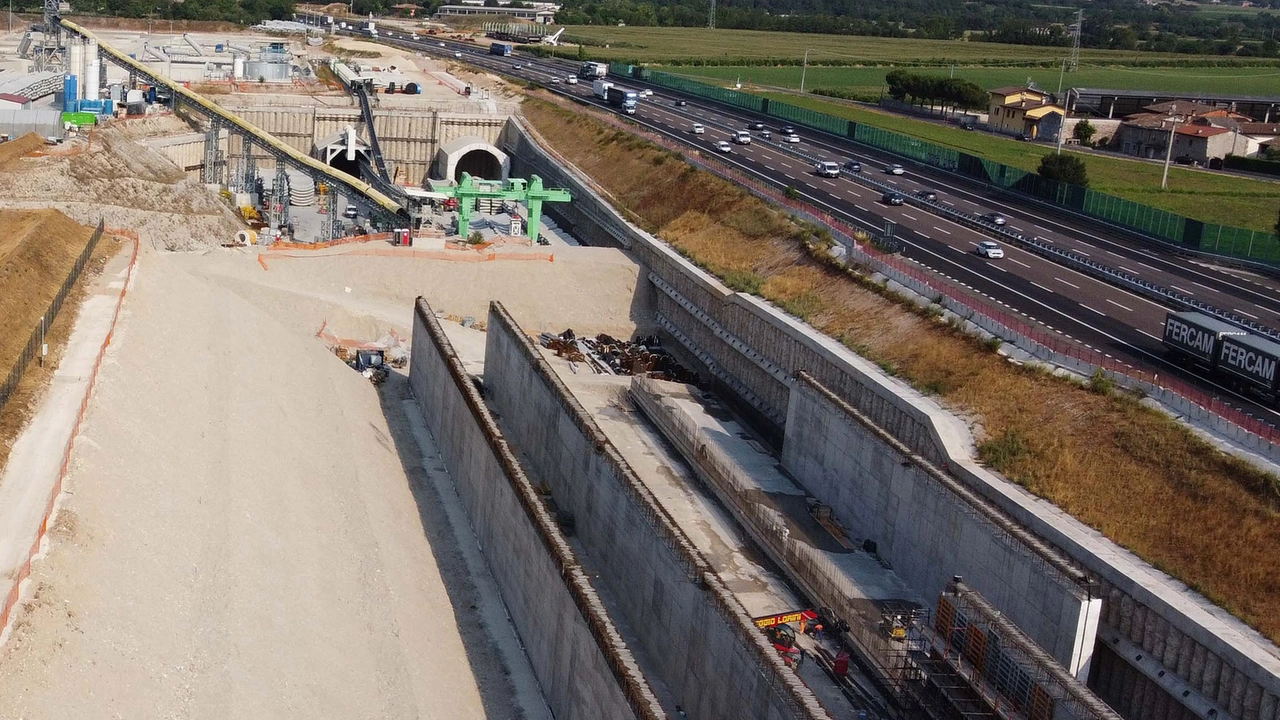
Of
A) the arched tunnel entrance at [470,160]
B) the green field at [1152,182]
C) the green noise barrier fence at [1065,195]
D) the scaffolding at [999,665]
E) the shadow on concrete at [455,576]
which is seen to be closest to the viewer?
the scaffolding at [999,665]

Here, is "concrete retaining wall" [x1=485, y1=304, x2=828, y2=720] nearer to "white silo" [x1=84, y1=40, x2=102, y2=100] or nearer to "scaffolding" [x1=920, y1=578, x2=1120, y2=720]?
"scaffolding" [x1=920, y1=578, x2=1120, y2=720]

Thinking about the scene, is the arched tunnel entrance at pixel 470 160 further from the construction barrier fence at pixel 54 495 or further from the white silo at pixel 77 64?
the construction barrier fence at pixel 54 495

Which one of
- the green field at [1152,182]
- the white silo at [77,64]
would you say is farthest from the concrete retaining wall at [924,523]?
the white silo at [77,64]

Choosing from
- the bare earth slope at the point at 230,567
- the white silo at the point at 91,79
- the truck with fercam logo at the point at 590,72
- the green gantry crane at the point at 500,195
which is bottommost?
the bare earth slope at the point at 230,567

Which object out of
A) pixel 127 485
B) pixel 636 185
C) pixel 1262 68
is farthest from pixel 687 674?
Answer: pixel 1262 68

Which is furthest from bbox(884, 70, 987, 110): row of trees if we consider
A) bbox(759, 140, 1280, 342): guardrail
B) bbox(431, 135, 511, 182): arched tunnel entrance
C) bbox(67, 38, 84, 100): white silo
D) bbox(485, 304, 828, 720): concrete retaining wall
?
bbox(485, 304, 828, 720): concrete retaining wall

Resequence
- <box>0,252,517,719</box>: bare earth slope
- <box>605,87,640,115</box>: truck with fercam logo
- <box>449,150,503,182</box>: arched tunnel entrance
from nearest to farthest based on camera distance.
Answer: <box>0,252,517,719</box>: bare earth slope, <box>449,150,503,182</box>: arched tunnel entrance, <box>605,87,640,115</box>: truck with fercam logo

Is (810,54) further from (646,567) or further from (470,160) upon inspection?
(646,567)
